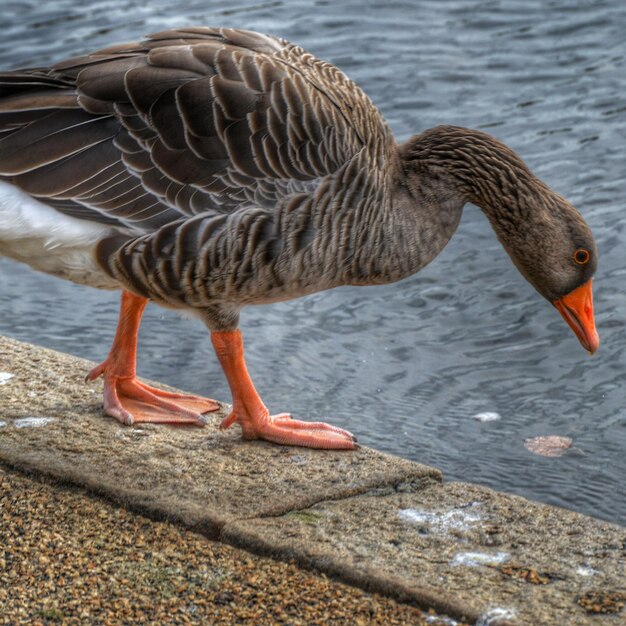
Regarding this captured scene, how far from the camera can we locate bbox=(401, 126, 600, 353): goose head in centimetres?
538

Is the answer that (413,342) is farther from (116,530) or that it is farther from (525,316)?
(116,530)

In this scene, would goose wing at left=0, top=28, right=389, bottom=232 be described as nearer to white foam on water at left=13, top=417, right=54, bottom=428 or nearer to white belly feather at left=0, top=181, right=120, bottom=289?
white belly feather at left=0, top=181, right=120, bottom=289

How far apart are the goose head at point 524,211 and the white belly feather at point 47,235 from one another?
1.63 metres

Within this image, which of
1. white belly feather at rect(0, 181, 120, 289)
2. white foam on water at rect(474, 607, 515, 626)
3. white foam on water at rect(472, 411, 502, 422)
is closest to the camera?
white foam on water at rect(474, 607, 515, 626)

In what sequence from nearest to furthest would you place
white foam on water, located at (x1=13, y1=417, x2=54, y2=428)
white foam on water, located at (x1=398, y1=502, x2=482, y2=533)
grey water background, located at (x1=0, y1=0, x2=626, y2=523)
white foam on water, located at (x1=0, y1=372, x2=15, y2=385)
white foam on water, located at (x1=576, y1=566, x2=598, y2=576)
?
white foam on water, located at (x1=576, y1=566, x2=598, y2=576) < white foam on water, located at (x1=398, y1=502, x2=482, y2=533) < white foam on water, located at (x1=13, y1=417, x2=54, y2=428) < white foam on water, located at (x1=0, y1=372, x2=15, y2=385) < grey water background, located at (x1=0, y1=0, x2=626, y2=523)

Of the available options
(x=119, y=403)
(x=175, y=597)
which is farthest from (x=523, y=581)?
(x=119, y=403)

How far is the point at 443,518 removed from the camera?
445 centimetres

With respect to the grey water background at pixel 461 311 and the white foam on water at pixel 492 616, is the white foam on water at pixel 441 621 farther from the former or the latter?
the grey water background at pixel 461 311

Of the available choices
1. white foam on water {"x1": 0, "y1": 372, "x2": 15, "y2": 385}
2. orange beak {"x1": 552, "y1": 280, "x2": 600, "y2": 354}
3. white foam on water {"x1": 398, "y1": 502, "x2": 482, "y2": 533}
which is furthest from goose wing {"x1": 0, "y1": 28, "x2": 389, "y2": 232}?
white foam on water {"x1": 398, "y1": 502, "x2": 482, "y2": 533}

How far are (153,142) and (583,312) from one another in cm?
228

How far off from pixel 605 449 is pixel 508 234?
5.54 ft

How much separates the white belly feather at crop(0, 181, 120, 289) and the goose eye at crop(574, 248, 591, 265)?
2217 millimetres

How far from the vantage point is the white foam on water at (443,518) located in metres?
4.38

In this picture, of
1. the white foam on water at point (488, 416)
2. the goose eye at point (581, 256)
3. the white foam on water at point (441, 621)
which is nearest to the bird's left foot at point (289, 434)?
the goose eye at point (581, 256)
